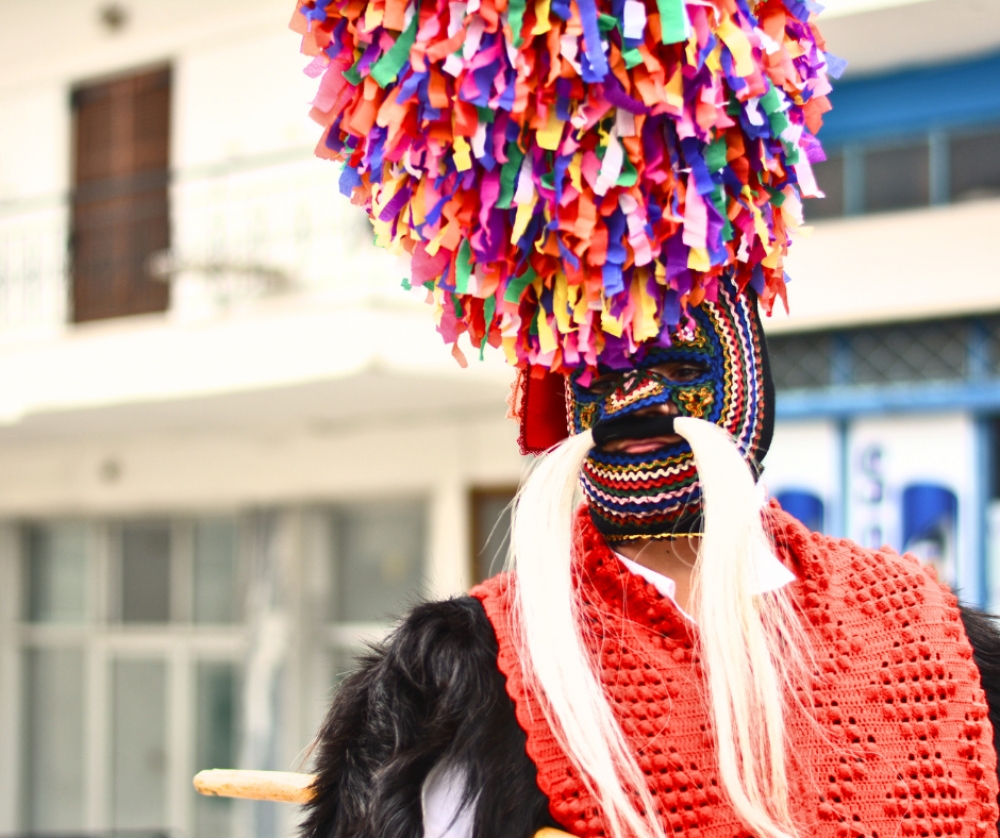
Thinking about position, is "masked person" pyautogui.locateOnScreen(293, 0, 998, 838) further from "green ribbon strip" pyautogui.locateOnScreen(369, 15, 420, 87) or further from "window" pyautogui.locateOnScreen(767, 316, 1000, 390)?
"window" pyautogui.locateOnScreen(767, 316, 1000, 390)

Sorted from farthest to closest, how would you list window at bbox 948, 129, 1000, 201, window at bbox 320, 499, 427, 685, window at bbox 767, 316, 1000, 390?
1. window at bbox 320, 499, 427, 685
2. window at bbox 948, 129, 1000, 201
3. window at bbox 767, 316, 1000, 390

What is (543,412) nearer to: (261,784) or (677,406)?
(677,406)

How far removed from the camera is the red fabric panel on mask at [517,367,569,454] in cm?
196

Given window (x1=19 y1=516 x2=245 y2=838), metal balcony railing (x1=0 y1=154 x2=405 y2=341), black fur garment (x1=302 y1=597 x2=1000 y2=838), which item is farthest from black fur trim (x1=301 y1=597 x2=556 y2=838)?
window (x1=19 y1=516 x2=245 y2=838)

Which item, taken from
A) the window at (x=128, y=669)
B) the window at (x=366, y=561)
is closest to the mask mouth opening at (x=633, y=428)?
the window at (x=366, y=561)

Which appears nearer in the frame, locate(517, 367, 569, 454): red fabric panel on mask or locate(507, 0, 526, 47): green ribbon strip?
locate(507, 0, 526, 47): green ribbon strip

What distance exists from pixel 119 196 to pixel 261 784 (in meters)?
7.98

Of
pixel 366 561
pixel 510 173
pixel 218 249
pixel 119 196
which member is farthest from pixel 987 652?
pixel 119 196

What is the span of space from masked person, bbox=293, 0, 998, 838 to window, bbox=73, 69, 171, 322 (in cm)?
773

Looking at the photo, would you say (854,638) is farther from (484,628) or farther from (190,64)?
(190,64)

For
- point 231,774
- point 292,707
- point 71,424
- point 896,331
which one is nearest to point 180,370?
point 71,424

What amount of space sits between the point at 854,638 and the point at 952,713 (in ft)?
0.51

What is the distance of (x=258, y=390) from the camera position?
25.1 ft

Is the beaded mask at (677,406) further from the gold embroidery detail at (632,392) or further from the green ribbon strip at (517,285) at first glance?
the green ribbon strip at (517,285)
